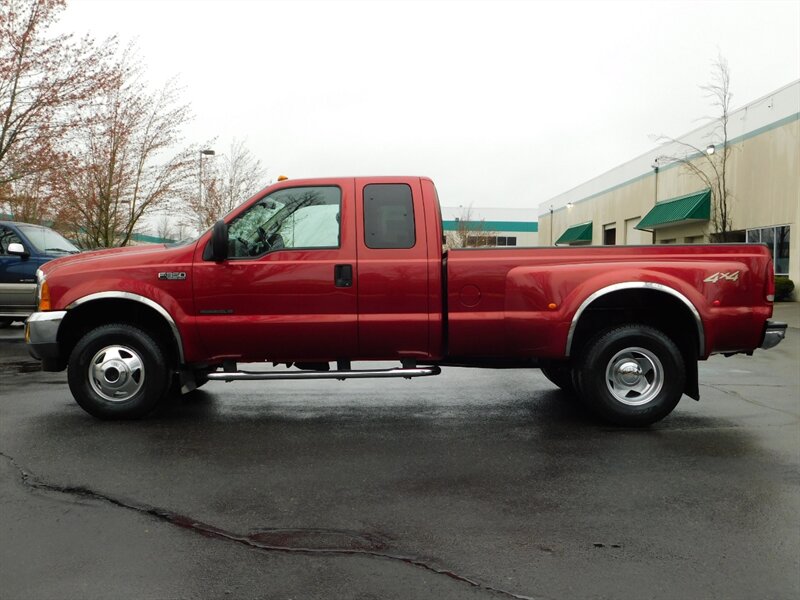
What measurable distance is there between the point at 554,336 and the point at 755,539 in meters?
2.43

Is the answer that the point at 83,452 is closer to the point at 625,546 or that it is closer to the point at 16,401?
the point at 16,401

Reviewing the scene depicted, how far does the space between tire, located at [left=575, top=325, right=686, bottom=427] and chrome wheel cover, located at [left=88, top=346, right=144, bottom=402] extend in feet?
12.7

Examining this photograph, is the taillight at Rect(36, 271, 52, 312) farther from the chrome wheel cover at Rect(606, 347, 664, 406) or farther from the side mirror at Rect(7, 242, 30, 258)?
the side mirror at Rect(7, 242, 30, 258)

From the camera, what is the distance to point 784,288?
1988 centimetres

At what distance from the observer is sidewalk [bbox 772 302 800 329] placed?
1559 cm

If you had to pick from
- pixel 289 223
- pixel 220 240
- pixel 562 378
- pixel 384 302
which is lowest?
pixel 562 378

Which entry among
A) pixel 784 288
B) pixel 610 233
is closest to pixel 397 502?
pixel 784 288

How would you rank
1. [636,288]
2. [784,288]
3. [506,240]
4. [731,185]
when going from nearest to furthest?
[636,288]
[784,288]
[731,185]
[506,240]

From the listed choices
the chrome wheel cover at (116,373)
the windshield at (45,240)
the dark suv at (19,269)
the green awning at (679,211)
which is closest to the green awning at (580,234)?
the green awning at (679,211)

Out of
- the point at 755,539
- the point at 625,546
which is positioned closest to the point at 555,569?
the point at 625,546

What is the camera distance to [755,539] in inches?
133

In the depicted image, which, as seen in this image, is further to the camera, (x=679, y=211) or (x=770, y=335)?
(x=679, y=211)

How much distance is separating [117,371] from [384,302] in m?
2.40

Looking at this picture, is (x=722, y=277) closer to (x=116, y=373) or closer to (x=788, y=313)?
(x=116, y=373)
